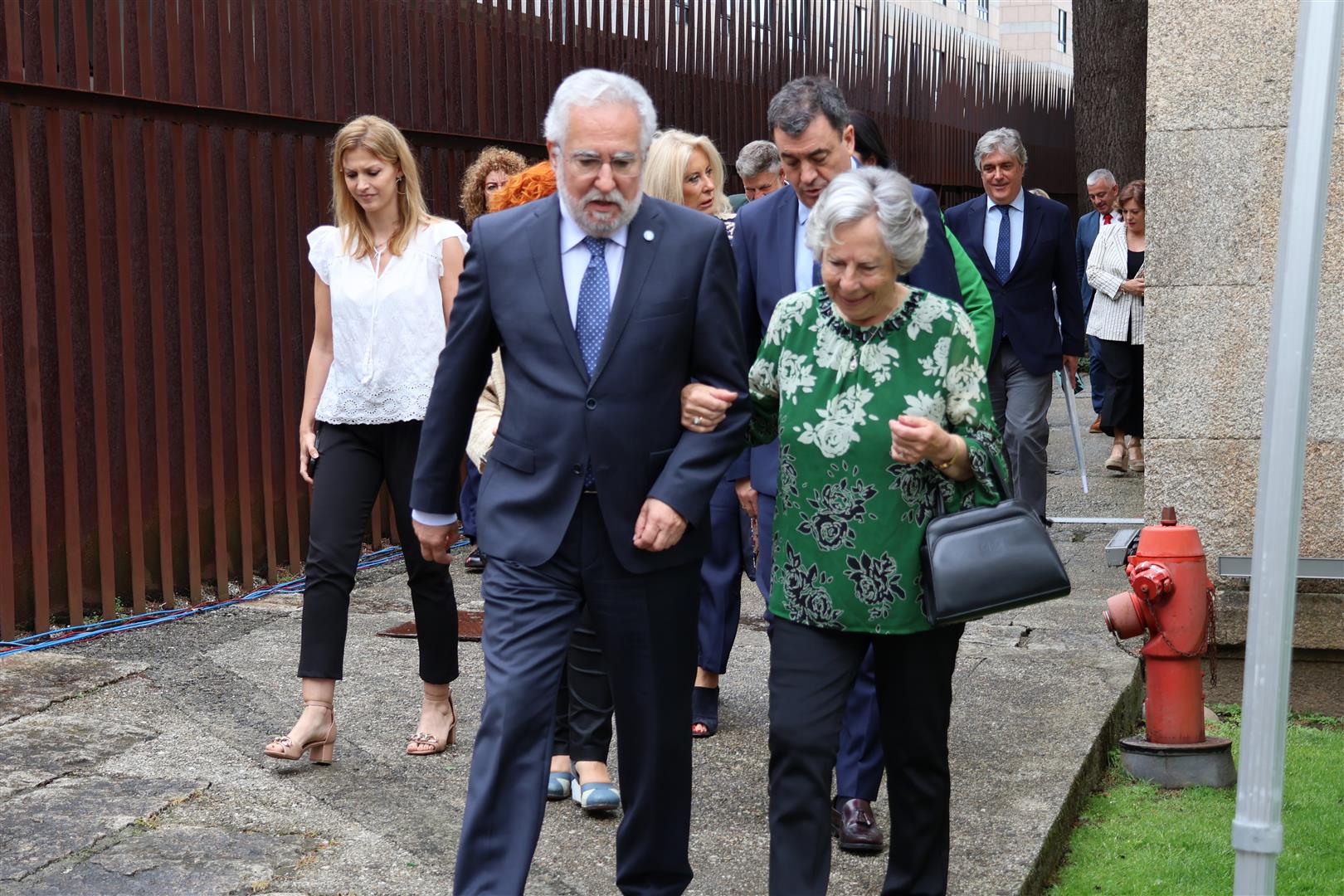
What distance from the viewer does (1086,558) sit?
8.58 metres

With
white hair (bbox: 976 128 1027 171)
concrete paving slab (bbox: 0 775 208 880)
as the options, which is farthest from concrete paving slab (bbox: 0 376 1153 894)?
white hair (bbox: 976 128 1027 171)

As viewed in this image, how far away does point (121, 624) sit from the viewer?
22.1ft

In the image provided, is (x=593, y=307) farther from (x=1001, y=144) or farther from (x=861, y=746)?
(x=1001, y=144)

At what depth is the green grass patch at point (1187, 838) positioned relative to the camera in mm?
4555

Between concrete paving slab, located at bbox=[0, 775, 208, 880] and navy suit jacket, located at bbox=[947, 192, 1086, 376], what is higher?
navy suit jacket, located at bbox=[947, 192, 1086, 376]

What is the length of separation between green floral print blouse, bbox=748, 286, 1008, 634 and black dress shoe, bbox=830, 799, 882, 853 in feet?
3.08

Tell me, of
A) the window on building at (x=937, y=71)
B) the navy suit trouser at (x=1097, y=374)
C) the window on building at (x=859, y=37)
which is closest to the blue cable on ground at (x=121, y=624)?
the navy suit trouser at (x=1097, y=374)

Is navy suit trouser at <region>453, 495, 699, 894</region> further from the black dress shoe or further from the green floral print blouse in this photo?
the black dress shoe

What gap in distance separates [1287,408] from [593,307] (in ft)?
4.90

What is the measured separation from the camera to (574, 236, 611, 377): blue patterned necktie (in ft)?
11.7

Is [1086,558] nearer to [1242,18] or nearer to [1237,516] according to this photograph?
[1237,516]

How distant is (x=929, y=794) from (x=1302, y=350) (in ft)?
4.79

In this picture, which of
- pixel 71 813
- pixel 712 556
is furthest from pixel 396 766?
pixel 712 556

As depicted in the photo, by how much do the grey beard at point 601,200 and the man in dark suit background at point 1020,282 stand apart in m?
4.85
